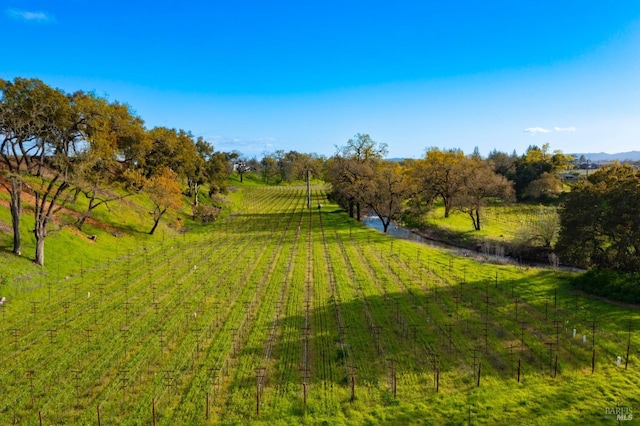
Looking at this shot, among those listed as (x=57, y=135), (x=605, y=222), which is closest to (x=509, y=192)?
(x=605, y=222)

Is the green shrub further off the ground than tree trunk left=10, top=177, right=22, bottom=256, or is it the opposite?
tree trunk left=10, top=177, right=22, bottom=256

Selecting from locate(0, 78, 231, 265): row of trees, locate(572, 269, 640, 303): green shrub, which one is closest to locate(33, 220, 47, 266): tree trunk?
locate(0, 78, 231, 265): row of trees

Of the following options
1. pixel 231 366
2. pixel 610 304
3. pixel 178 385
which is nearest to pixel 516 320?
pixel 610 304

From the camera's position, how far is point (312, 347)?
1666cm

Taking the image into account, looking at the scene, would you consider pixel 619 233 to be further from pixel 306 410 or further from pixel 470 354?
pixel 306 410

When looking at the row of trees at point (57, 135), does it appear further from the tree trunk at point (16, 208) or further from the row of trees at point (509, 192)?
the row of trees at point (509, 192)

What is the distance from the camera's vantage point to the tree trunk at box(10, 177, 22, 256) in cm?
2462

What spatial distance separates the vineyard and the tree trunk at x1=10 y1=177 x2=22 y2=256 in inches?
130

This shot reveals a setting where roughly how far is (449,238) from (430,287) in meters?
24.2

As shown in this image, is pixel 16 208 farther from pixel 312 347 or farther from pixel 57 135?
pixel 312 347

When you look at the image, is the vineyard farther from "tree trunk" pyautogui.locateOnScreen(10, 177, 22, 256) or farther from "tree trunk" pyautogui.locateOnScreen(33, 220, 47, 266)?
"tree trunk" pyautogui.locateOnScreen(10, 177, 22, 256)

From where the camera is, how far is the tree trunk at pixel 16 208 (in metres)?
24.6

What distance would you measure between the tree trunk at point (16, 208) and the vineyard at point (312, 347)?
330 cm

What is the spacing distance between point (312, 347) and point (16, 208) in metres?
21.8
